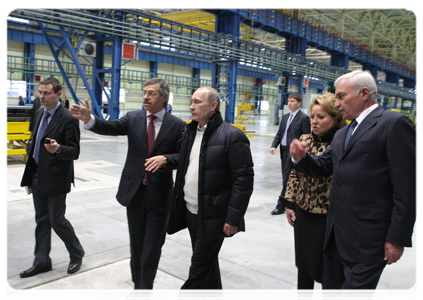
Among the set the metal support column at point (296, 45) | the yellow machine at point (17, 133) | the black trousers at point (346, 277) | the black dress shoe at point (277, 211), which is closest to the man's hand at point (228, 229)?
the black trousers at point (346, 277)

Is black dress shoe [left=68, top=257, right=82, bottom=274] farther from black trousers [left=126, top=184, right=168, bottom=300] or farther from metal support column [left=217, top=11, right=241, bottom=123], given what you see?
metal support column [left=217, top=11, right=241, bottom=123]

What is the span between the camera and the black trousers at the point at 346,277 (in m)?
2.09

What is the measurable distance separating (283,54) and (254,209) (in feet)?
61.1

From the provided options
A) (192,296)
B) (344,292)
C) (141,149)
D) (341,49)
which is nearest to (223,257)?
(192,296)

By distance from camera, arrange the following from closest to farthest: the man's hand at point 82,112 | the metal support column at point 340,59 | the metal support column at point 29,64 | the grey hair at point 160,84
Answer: the man's hand at point 82,112
the grey hair at point 160,84
the metal support column at point 29,64
the metal support column at point 340,59

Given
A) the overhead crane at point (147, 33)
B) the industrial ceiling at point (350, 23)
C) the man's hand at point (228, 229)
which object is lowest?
the man's hand at point (228, 229)

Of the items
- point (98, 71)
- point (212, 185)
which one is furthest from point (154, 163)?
point (98, 71)

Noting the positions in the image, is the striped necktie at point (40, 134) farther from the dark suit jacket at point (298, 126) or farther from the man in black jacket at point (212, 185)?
the dark suit jacket at point (298, 126)

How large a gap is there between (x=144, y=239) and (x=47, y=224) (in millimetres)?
1135

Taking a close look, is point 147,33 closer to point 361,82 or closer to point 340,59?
point 361,82

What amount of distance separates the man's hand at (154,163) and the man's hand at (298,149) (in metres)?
1.10

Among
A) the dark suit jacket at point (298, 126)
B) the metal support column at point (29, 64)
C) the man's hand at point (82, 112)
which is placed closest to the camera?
the man's hand at point (82, 112)

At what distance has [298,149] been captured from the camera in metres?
2.20

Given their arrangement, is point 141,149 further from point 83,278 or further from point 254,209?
point 254,209
